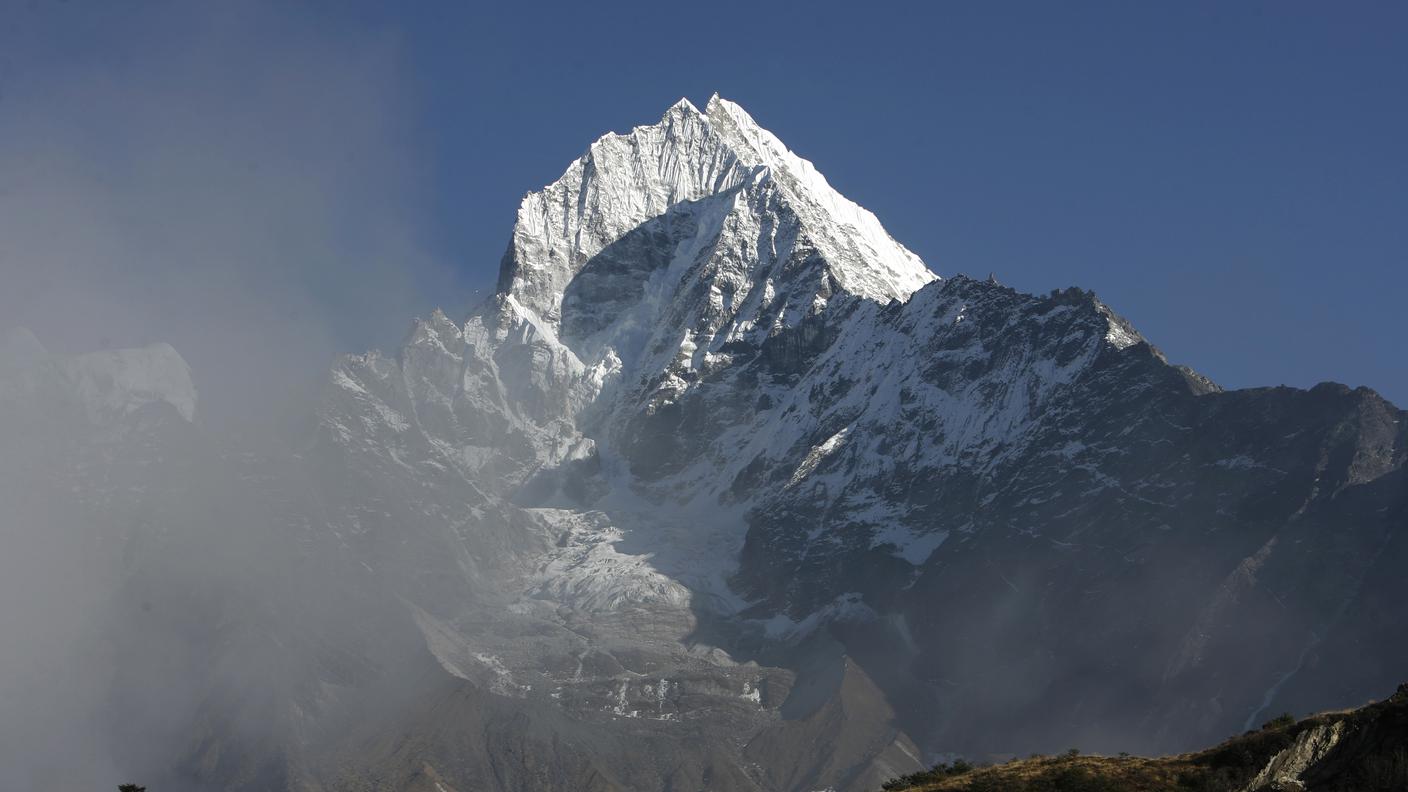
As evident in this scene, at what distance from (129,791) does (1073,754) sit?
2446 inches

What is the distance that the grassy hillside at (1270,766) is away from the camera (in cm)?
8231

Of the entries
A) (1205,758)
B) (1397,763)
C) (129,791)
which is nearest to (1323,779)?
(1397,763)

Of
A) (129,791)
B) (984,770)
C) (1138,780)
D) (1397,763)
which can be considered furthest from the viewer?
(129,791)

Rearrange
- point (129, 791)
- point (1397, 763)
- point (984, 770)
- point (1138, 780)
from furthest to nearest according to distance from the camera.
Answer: point (129, 791), point (984, 770), point (1138, 780), point (1397, 763)

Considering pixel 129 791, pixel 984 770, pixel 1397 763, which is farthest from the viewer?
pixel 129 791

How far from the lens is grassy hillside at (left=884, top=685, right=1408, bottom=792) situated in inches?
3241

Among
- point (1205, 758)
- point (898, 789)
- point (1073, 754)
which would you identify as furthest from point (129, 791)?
point (1205, 758)

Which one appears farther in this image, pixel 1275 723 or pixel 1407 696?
pixel 1275 723

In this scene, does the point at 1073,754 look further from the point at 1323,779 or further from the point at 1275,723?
the point at 1323,779

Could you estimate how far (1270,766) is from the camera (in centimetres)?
8731

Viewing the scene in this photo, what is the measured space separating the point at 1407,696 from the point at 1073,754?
27828mm

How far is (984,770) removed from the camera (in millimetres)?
106750

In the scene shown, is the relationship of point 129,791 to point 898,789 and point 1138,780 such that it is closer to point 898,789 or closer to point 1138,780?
point 898,789

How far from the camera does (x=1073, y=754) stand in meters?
108
